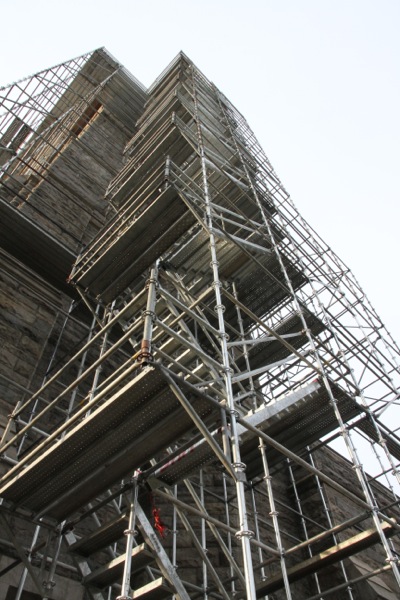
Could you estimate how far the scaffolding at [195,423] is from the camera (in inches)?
181

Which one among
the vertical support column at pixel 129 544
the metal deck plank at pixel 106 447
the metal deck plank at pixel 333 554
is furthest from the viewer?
the metal deck plank at pixel 333 554

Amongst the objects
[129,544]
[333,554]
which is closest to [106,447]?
[129,544]

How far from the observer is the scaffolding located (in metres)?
4.61

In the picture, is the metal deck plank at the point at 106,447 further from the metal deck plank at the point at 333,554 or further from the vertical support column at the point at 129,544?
the metal deck plank at the point at 333,554

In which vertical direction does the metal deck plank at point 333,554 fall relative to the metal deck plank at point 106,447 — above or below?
below

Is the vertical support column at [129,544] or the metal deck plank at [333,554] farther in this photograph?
the metal deck plank at [333,554]

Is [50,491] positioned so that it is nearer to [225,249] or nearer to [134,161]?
[225,249]

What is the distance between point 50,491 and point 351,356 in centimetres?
→ 734

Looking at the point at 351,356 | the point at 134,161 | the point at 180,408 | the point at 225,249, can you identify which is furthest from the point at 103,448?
the point at 134,161

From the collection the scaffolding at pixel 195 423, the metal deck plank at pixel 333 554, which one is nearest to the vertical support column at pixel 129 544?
the scaffolding at pixel 195 423

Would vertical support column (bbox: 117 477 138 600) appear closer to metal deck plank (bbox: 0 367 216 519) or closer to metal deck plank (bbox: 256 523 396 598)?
metal deck plank (bbox: 0 367 216 519)

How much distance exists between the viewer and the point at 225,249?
368 inches

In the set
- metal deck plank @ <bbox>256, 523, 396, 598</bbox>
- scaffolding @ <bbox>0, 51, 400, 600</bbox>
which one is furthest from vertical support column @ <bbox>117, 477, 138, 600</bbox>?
metal deck plank @ <bbox>256, 523, 396, 598</bbox>

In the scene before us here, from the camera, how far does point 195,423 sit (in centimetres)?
416
